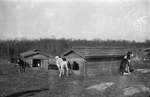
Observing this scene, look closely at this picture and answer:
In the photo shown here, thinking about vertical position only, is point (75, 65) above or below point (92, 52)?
below

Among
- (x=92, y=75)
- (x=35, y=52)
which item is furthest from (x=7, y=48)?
(x=92, y=75)

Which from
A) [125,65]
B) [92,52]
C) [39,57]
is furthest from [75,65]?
[39,57]

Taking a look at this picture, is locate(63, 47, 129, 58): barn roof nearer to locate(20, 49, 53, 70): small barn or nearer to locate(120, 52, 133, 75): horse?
locate(120, 52, 133, 75): horse

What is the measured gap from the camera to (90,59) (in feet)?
88.3

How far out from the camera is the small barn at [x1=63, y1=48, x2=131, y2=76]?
2666cm

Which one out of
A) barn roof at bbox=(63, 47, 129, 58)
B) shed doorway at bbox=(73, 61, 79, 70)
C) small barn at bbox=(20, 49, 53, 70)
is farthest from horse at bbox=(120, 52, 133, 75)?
small barn at bbox=(20, 49, 53, 70)

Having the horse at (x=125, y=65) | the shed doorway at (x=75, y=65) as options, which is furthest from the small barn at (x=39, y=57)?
the horse at (x=125, y=65)

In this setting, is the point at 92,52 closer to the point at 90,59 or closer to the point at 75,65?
the point at 90,59

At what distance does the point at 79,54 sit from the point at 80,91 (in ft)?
31.2

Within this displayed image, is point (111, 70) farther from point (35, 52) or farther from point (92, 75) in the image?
point (35, 52)

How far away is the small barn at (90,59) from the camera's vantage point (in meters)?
26.7

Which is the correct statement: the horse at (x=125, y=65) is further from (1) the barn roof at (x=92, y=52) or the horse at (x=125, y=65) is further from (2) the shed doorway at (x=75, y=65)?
(2) the shed doorway at (x=75, y=65)

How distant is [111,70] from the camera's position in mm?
29359

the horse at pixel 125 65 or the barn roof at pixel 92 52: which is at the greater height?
the barn roof at pixel 92 52
